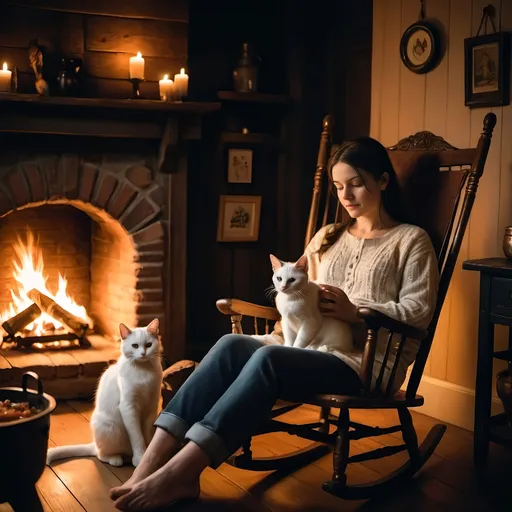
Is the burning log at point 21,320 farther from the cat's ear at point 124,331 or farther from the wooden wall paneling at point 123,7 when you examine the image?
the wooden wall paneling at point 123,7

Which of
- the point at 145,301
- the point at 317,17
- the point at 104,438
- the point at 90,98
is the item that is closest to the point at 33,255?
the point at 145,301

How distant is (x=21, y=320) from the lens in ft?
12.3

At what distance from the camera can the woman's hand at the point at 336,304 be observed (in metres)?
2.49

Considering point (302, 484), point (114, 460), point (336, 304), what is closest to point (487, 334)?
point (336, 304)

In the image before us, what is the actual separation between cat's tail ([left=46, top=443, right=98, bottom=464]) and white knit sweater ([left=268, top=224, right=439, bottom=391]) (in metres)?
0.98

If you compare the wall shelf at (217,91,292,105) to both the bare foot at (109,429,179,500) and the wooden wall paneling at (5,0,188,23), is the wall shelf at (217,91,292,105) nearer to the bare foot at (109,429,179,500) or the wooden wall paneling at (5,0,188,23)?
the wooden wall paneling at (5,0,188,23)

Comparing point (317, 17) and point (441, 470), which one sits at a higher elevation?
point (317, 17)

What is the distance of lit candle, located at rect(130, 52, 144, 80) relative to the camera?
3.49m

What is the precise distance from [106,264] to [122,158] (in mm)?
623

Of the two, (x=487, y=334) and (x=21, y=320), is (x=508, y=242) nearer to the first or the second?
(x=487, y=334)

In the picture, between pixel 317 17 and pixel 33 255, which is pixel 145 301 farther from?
pixel 317 17

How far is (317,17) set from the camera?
417 cm

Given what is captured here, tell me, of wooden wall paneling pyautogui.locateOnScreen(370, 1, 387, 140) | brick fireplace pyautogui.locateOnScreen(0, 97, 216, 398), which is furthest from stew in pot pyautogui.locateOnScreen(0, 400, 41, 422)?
wooden wall paneling pyautogui.locateOnScreen(370, 1, 387, 140)

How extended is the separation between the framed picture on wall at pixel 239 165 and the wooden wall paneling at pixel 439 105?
101cm
